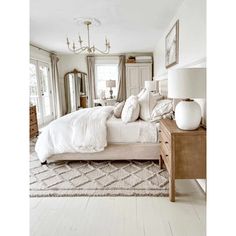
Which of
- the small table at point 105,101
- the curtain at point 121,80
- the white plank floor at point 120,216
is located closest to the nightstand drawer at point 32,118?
the small table at point 105,101

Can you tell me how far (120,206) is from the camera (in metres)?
2.17

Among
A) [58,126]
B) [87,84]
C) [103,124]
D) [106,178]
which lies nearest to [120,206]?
[106,178]

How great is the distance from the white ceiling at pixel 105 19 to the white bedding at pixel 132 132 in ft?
5.78

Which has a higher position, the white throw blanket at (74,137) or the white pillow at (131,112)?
the white pillow at (131,112)

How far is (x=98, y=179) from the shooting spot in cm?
275

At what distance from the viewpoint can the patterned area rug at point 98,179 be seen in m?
2.44

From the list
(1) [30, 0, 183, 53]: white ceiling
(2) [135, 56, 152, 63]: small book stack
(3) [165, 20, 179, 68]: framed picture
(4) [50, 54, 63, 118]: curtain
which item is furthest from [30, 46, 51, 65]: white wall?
(3) [165, 20, 179, 68]: framed picture

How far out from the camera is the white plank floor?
71.4 inches

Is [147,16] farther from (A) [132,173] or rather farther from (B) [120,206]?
(B) [120,206]

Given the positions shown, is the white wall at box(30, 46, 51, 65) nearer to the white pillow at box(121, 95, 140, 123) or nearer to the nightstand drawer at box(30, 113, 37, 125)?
the nightstand drawer at box(30, 113, 37, 125)

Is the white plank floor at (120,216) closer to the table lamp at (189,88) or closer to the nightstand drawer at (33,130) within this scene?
the table lamp at (189,88)

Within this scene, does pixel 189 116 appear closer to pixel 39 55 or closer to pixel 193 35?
pixel 193 35
